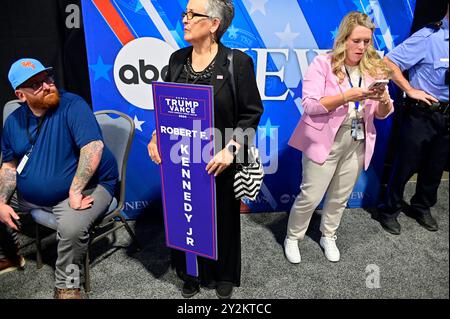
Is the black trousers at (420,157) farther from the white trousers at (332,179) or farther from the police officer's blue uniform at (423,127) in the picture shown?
the white trousers at (332,179)

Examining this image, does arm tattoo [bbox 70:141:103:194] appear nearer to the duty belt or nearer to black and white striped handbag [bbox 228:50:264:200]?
black and white striped handbag [bbox 228:50:264:200]

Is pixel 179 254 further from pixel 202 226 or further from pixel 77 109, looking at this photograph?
pixel 77 109

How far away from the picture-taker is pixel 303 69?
112 inches

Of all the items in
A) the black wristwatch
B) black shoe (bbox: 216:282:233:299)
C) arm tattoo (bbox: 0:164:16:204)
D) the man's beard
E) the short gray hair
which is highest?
the short gray hair

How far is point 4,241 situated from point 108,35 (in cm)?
158

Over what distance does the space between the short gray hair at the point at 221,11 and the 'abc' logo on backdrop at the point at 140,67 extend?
0.91 m

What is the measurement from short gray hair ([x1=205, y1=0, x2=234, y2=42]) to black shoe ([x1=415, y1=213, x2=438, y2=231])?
7.89 ft

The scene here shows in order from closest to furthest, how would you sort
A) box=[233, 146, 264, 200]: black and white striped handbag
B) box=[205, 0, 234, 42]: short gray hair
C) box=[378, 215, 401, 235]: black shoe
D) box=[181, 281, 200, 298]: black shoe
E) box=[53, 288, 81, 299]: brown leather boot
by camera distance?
box=[205, 0, 234, 42]: short gray hair < box=[233, 146, 264, 200]: black and white striped handbag < box=[53, 288, 81, 299]: brown leather boot < box=[181, 281, 200, 298]: black shoe < box=[378, 215, 401, 235]: black shoe

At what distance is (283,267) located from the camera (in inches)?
105

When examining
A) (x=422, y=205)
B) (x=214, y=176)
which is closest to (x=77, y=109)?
(x=214, y=176)

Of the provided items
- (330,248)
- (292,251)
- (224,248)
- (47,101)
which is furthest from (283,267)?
(47,101)

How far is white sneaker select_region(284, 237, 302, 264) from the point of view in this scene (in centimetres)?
269

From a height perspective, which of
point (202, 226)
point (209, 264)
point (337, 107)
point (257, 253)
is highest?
point (337, 107)

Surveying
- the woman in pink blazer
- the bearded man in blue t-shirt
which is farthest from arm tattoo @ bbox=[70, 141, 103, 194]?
the woman in pink blazer
